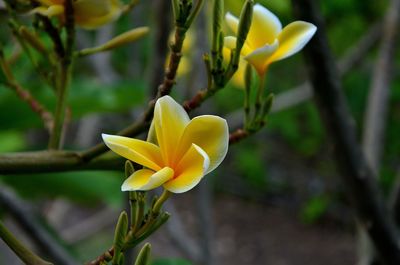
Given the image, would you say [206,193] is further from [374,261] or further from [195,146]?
[195,146]

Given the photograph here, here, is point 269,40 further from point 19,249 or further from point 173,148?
point 19,249

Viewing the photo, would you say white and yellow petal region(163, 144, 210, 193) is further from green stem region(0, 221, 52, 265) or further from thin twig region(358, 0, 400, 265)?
thin twig region(358, 0, 400, 265)

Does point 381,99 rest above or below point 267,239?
above

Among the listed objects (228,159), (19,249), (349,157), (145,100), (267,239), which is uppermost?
(19,249)

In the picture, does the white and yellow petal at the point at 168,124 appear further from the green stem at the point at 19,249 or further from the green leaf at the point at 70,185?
the green leaf at the point at 70,185

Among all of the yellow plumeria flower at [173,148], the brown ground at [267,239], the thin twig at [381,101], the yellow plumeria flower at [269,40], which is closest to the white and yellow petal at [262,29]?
the yellow plumeria flower at [269,40]

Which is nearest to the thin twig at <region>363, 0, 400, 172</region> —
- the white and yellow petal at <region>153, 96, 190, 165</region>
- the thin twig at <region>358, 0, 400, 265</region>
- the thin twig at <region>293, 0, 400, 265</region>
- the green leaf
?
the thin twig at <region>358, 0, 400, 265</region>

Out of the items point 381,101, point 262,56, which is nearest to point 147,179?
point 262,56
